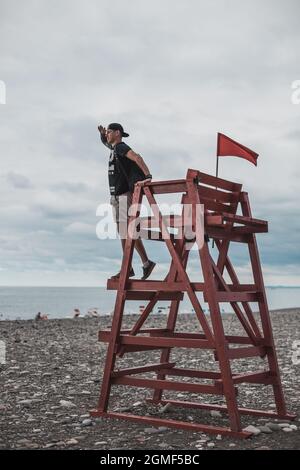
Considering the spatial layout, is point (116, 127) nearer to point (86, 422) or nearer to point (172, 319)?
point (172, 319)

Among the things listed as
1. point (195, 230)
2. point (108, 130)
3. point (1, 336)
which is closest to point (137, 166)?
point (108, 130)

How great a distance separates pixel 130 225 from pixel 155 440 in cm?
308

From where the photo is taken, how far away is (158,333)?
33.3ft

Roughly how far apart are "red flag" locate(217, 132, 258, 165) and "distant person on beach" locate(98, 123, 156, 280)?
1210mm

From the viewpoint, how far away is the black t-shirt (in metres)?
9.77

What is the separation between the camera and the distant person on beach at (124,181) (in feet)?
31.9

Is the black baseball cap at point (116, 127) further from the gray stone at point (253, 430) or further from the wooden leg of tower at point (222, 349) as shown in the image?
the gray stone at point (253, 430)

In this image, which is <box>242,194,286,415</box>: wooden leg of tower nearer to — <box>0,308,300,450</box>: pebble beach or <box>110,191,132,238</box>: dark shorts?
<box>0,308,300,450</box>: pebble beach

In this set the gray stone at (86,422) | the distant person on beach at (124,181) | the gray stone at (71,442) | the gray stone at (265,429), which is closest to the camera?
the gray stone at (71,442)

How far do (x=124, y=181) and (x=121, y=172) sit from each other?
152 mm

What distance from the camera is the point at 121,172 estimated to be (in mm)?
9922

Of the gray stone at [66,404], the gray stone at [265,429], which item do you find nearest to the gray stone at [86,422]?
the gray stone at [66,404]

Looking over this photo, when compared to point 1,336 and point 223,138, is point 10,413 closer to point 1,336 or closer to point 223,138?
point 223,138

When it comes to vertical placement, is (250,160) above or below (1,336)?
above
